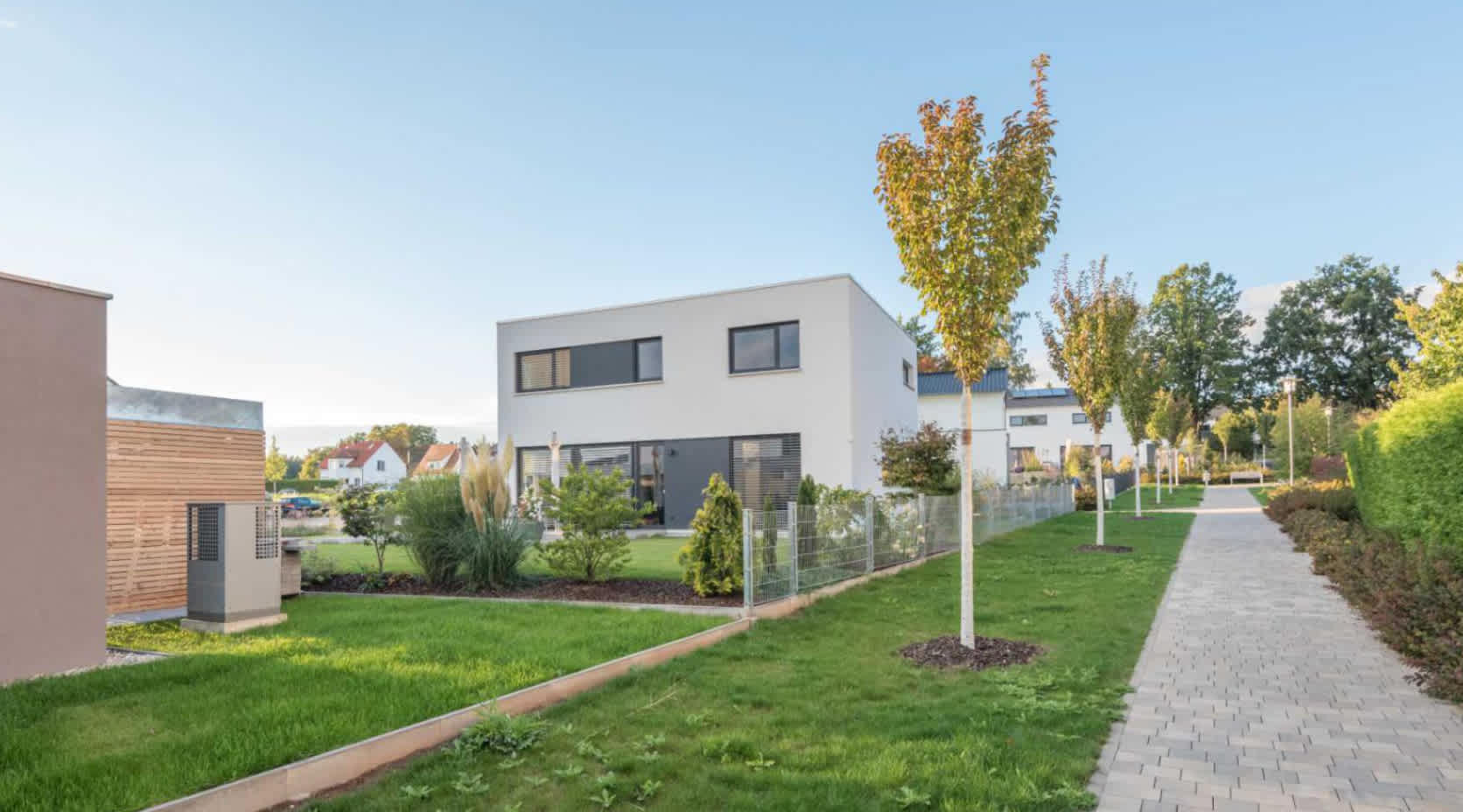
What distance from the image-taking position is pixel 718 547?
8.24 m

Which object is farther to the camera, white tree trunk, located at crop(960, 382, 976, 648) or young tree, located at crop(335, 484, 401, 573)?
young tree, located at crop(335, 484, 401, 573)

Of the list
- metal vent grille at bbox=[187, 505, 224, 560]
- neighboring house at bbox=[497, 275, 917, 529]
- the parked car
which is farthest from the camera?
the parked car

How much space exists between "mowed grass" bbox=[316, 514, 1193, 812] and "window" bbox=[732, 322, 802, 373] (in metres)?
11.1

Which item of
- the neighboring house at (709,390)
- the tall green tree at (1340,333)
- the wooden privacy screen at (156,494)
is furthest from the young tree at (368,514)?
the tall green tree at (1340,333)

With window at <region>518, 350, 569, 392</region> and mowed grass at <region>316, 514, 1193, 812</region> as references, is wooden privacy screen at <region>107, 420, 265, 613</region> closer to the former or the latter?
mowed grass at <region>316, 514, 1193, 812</region>

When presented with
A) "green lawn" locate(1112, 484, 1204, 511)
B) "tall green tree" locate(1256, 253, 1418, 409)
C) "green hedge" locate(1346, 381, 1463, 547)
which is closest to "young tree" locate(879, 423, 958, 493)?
"green hedge" locate(1346, 381, 1463, 547)

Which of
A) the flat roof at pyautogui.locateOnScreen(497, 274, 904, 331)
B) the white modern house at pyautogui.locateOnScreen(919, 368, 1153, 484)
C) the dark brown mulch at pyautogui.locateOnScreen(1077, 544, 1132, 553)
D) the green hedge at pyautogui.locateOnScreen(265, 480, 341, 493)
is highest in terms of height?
the flat roof at pyautogui.locateOnScreen(497, 274, 904, 331)

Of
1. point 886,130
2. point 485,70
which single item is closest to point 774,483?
point 485,70

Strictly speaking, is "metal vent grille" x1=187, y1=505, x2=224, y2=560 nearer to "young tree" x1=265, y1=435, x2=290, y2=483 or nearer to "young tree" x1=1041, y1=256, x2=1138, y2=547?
"young tree" x1=1041, y1=256, x2=1138, y2=547

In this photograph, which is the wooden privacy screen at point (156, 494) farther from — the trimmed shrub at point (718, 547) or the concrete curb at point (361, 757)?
the concrete curb at point (361, 757)

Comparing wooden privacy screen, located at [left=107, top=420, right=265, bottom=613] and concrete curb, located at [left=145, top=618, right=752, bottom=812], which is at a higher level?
wooden privacy screen, located at [left=107, top=420, right=265, bottom=613]

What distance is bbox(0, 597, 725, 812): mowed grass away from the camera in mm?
3393

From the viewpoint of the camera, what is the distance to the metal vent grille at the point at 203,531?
6934 mm

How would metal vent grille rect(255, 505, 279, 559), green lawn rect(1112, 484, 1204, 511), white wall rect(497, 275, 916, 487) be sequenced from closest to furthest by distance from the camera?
1. metal vent grille rect(255, 505, 279, 559)
2. white wall rect(497, 275, 916, 487)
3. green lawn rect(1112, 484, 1204, 511)
